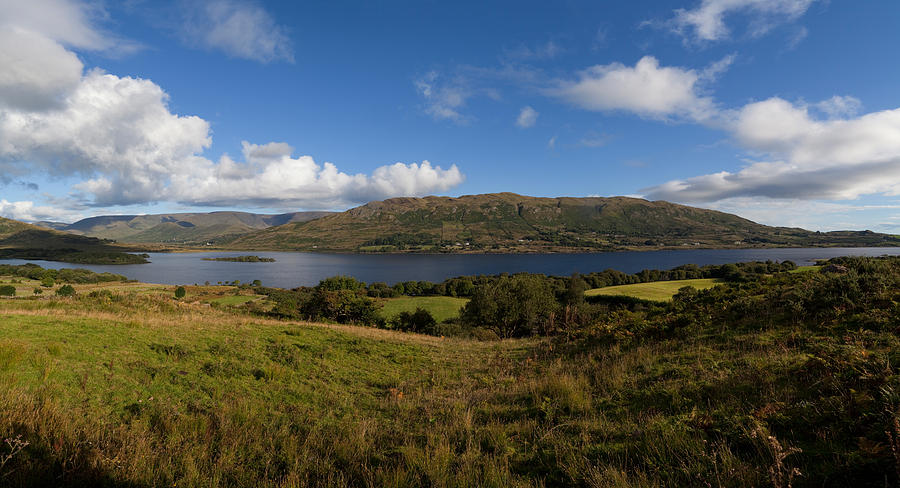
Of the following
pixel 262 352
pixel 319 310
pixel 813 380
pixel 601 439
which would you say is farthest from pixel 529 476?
pixel 319 310

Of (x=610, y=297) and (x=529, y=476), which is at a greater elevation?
(x=529, y=476)

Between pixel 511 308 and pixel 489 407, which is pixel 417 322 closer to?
pixel 511 308

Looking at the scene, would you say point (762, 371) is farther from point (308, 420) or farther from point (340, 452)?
point (308, 420)

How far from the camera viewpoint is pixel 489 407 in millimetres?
7410

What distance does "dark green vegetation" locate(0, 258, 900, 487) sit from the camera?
4.13 metres

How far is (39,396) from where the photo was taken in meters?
6.31

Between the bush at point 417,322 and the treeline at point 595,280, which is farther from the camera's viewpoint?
the treeline at point 595,280

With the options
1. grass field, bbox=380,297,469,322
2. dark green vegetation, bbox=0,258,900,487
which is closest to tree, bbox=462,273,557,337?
grass field, bbox=380,297,469,322

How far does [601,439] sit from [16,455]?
7.71 metres

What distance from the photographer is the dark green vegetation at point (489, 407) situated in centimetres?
413

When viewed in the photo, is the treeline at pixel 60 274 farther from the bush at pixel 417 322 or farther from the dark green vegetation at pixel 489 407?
the dark green vegetation at pixel 489 407

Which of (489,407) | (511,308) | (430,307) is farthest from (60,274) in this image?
(489,407)

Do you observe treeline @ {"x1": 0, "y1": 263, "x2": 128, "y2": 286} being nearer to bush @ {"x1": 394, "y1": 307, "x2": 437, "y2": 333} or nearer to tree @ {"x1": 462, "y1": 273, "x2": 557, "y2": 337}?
bush @ {"x1": 394, "y1": 307, "x2": 437, "y2": 333}

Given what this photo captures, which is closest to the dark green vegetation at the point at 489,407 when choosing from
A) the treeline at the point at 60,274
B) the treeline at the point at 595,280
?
the treeline at the point at 595,280
